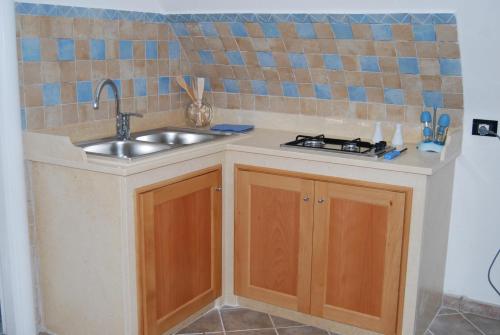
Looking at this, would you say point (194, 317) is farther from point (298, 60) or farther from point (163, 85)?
point (298, 60)

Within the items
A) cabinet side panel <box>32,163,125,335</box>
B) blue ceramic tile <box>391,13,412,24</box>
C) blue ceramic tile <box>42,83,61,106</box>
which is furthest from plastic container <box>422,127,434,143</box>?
blue ceramic tile <box>42,83,61,106</box>

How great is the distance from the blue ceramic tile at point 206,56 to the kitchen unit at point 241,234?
53 cm

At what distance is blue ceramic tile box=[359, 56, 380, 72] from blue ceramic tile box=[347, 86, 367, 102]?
14 cm

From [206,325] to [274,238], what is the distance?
1.76 feet

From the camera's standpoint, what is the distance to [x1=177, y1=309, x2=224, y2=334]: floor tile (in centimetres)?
279

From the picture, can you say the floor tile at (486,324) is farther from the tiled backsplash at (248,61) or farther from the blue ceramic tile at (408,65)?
the blue ceramic tile at (408,65)

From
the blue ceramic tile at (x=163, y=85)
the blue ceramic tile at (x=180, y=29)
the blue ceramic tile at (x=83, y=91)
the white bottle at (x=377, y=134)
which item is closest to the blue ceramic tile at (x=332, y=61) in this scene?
the white bottle at (x=377, y=134)

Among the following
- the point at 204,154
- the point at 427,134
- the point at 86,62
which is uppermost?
the point at 86,62

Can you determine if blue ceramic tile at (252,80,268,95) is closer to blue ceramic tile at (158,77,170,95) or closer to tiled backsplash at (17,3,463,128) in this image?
tiled backsplash at (17,3,463,128)

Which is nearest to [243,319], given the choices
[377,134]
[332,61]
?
[377,134]

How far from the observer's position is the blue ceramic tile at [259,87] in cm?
320

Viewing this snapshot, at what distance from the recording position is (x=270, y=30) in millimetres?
2861

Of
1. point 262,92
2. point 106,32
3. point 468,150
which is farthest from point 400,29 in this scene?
point 106,32

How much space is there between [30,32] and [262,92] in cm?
127
